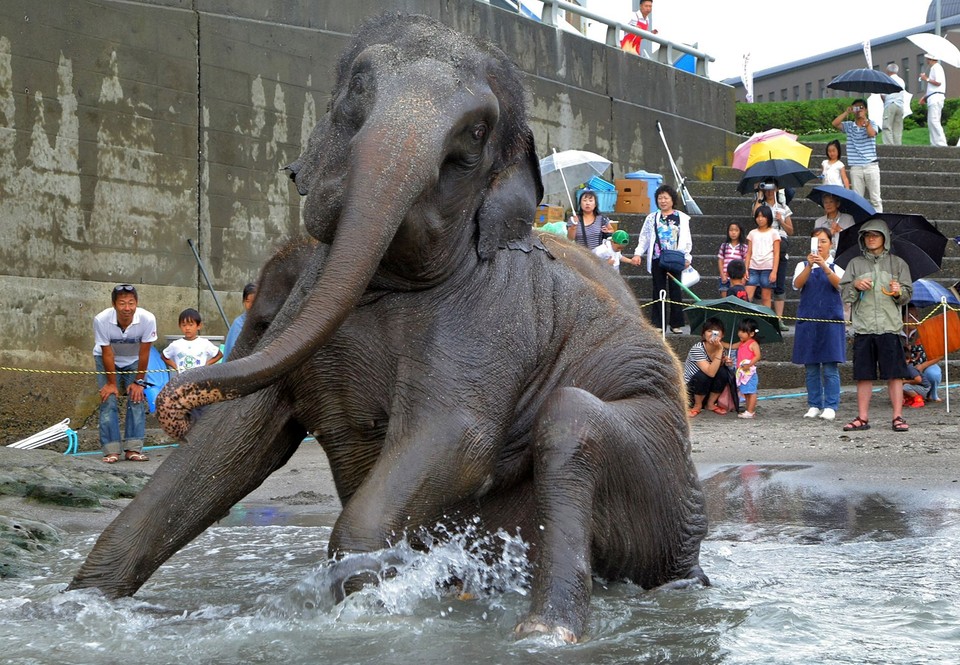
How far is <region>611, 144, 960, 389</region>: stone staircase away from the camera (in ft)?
50.4

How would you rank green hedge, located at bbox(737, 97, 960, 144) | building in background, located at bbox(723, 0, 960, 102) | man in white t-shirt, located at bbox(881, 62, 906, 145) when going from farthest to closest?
building in background, located at bbox(723, 0, 960, 102) → green hedge, located at bbox(737, 97, 960, 144) → man in white t-shirt, located at bbox(881, 62, 906, 145)

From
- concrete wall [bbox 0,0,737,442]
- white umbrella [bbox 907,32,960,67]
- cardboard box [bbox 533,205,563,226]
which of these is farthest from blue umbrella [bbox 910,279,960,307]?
white umbrella [bbox 907,32,960,67]

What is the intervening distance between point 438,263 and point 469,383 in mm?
383

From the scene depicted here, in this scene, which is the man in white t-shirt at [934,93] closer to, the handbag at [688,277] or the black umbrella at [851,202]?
the handbag at [688,277]

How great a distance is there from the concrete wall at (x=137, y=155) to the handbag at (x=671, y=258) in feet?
13.6

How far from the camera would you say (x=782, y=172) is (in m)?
18.1

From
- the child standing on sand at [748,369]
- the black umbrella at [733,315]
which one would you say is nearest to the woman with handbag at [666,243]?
the black umbrella at [733,315]

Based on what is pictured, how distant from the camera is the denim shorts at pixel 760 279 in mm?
15734

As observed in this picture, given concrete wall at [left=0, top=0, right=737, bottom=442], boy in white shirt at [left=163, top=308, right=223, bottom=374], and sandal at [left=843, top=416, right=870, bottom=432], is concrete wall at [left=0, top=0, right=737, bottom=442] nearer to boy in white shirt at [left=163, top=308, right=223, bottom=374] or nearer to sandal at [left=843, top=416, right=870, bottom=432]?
boy in white shirt at [left=163, top=308, right=223, bottom=374]

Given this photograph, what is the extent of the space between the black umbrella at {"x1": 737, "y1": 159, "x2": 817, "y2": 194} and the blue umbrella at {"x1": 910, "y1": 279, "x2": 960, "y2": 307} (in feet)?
15.5

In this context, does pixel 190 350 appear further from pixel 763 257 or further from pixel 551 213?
pixel 763 257

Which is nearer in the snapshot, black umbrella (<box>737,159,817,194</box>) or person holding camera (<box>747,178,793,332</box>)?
person holding camera (<box>747,178,793,332</box>)

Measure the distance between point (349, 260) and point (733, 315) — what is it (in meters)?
10.4

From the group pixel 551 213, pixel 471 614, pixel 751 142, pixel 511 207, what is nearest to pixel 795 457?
pixel 511 207
